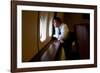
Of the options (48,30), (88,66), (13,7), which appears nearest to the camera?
(13,7)

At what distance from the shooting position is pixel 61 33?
192 centimetres

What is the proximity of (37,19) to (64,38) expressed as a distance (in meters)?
0.32

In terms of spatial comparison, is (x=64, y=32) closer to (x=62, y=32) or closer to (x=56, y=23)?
(x=62, y=32)

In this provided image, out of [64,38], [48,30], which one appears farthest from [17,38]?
[64,38]

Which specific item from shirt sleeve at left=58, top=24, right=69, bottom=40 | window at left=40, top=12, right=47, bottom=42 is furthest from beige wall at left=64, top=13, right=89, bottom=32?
window at left=40, top=12, right=47, bottom=42

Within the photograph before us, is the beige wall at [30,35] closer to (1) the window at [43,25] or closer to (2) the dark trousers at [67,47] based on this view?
(1) the window at [43,25]

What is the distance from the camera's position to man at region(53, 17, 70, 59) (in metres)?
1.90

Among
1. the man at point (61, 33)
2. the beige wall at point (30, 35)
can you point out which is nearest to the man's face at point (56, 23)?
the man at point (61, 33)

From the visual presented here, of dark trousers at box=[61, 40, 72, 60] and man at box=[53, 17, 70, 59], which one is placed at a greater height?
man at box=[53, 17, 70, 59]

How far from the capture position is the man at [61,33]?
1898 mm

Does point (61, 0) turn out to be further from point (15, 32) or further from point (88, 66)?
point (88, 66)

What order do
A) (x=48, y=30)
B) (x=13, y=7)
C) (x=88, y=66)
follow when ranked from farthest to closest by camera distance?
(x=88, y=66), (x=48, y=30), (x=13, y=7)

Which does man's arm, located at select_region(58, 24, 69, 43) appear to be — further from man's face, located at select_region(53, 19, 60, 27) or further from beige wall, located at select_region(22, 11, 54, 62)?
beige wall, located at select_region(22, 11, 54, 62)

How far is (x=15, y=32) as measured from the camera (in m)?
1.76
